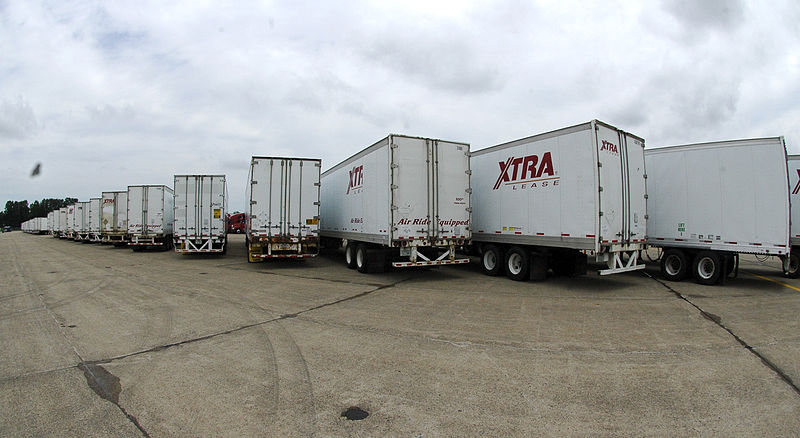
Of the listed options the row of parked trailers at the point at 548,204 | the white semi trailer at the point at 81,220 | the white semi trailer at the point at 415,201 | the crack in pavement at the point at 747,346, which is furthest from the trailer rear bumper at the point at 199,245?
the white semi trailer at the point at 81,220

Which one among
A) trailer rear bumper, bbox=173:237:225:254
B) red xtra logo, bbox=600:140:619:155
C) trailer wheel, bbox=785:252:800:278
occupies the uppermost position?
red xtra logo, bbox=600:140:619:155

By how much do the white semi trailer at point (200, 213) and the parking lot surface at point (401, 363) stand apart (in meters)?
8.29

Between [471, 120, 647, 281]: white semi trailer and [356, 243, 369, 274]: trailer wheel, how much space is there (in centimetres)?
365

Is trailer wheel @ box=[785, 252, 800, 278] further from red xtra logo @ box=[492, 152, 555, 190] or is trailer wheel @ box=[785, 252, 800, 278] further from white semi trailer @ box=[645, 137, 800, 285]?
red xtra logo @ box=[492, 152, 555, 190]

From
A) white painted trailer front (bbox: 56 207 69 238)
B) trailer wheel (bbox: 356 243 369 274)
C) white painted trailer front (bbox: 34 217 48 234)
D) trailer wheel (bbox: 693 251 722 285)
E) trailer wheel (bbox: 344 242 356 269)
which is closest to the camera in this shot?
trailer wheel (bbox: 693 251 722 285)

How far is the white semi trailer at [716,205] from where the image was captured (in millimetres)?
9828

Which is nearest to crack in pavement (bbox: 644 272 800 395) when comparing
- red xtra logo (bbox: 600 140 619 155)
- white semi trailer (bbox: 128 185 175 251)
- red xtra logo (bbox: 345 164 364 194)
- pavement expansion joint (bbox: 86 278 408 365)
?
red xtra logo (bbox: 600 140 619 155)

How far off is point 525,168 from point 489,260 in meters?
3.03

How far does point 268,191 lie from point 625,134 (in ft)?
36.0

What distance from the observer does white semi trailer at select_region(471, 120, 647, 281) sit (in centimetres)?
942

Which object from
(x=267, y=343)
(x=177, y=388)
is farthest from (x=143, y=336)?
(x=177, y=388)

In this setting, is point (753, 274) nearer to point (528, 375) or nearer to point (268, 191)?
point (528, 375)

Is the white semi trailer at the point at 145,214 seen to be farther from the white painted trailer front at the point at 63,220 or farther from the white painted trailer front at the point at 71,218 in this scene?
the white painted trailer front at the point at 63,220

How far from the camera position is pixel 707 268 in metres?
10.7
